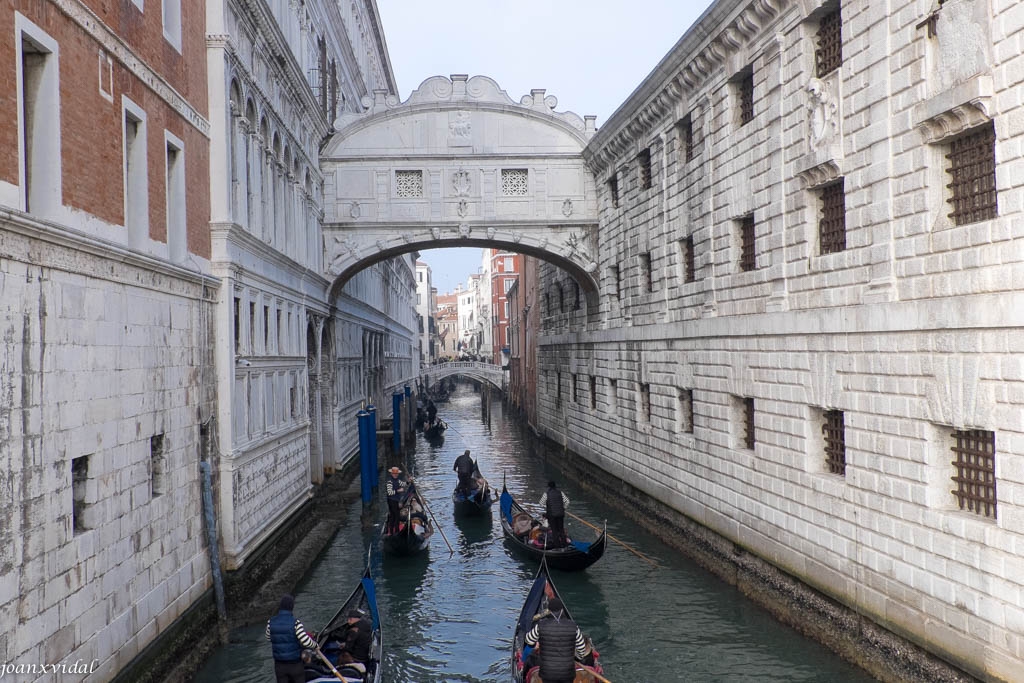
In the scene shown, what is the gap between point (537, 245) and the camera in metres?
20.8

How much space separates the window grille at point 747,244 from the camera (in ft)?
41.6

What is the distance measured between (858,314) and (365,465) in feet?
41.2

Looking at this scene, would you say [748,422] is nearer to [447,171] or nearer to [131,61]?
[131,61]

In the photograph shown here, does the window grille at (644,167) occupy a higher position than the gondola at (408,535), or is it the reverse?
the window grille at (644,167)

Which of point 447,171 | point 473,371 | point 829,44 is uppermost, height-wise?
point 447,171

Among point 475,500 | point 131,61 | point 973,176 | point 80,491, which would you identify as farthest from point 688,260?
point 80,491

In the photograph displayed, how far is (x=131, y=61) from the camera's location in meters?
8.80

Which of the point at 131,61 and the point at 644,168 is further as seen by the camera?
the point at 644,168

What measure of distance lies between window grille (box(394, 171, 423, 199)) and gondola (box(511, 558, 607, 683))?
11.9m

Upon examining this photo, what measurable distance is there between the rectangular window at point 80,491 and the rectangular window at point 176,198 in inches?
134

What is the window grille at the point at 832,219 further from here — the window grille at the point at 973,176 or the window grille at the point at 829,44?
the window grille at the point at 973,176

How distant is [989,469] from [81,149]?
8.31 metres

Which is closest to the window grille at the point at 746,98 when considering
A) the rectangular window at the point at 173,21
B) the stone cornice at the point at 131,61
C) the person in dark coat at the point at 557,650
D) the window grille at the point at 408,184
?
the stone cornice at the point at 131,61

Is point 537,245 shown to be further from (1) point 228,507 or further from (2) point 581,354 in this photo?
(1) point 228,507
